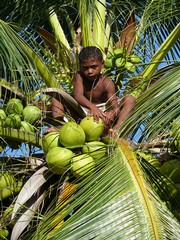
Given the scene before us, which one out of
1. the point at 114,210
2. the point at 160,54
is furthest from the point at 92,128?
the point at 160,54

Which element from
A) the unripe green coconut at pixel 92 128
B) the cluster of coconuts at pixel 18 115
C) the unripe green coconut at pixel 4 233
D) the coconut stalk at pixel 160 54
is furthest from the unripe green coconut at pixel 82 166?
the coconut stalk at pixel 160 54

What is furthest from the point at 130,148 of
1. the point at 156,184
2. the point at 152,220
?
the point at 152,220

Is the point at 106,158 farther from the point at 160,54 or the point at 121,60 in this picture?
the point at 160,54

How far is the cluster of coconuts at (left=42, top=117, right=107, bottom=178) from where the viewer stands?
349 centimetres

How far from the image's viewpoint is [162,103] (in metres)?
3.32

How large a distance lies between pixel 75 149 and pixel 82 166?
15cm

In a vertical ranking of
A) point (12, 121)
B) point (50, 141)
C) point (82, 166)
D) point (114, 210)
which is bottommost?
point (114, 210)

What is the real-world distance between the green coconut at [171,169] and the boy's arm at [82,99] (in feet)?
1.50

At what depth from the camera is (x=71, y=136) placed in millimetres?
3510

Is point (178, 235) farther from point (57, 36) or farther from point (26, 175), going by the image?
point (57, 36)

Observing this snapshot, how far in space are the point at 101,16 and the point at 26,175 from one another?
5.63 feet

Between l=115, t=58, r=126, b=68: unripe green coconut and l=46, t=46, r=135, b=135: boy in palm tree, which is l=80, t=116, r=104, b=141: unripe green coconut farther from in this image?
l=115, t=58, r=126, b=68: unripe green coconut

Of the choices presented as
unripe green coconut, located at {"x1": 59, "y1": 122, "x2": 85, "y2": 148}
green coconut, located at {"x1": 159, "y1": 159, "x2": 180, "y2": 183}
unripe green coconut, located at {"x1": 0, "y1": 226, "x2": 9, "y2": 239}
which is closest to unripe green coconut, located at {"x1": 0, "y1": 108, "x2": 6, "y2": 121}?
unripe green coconut, located at {"x1": 59, "y1": 122, "x2": 85, "y2": 148}

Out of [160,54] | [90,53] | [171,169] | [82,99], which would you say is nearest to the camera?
[171,169]
